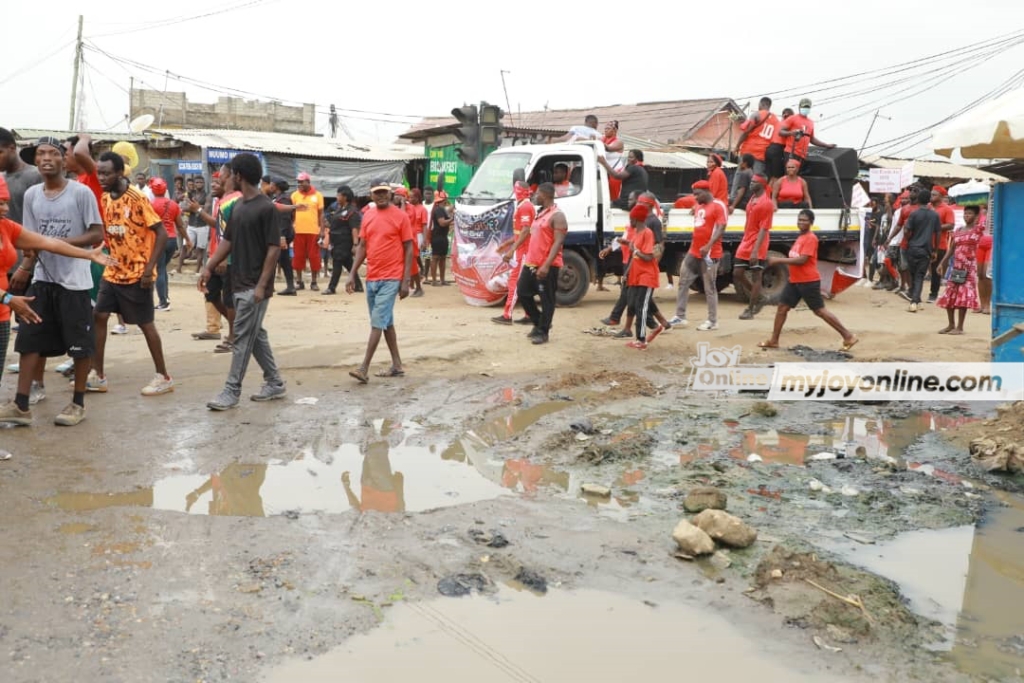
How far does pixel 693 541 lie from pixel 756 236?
775 centimetres

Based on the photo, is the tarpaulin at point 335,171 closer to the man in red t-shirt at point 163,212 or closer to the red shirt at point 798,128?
the man in red t-shirt at point 163,212

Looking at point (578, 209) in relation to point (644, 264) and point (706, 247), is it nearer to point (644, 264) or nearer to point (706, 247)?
point (706, 247)

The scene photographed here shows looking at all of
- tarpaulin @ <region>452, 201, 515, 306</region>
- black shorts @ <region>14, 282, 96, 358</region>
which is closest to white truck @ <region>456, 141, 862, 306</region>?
tarpaulin @ <region>452, 201, 515, 306</region>

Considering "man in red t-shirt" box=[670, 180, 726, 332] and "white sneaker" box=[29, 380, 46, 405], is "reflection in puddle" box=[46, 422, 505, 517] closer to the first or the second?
"white sneaker" box=[29, 380, 46, 405]

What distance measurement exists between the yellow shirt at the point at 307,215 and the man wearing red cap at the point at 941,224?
31.2 ft

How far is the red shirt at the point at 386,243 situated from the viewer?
23.6 ft

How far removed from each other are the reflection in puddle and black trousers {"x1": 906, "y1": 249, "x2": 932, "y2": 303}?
32.2 feet

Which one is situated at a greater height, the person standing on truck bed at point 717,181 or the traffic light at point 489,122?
the traffic light at point 489,122

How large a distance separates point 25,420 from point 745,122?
10.6 meters

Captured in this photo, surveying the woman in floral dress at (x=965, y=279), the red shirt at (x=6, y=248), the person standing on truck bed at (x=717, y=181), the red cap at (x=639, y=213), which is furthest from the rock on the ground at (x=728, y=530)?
the person standing on truck bed at (x=717, y=181)

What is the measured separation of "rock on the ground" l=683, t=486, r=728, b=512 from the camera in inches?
177

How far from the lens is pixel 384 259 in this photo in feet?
23.6

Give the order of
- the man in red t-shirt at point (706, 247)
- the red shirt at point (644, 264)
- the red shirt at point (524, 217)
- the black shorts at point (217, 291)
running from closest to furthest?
the black shorts at point (217, 291), the red shirt at point (644, 264), the man in red t-shirt at point (706, 247), the red shirt at point (524, 217)

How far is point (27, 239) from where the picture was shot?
4.90 metres
